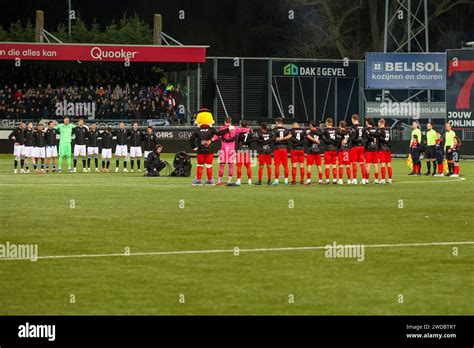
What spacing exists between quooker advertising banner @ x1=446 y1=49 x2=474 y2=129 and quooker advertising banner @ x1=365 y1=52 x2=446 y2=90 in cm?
670

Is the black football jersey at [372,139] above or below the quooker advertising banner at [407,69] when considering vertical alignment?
below

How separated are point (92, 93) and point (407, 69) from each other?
18.8 metres

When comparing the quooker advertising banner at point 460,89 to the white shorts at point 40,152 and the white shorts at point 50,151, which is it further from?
the white shorts at point 40,152

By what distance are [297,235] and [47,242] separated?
466 centimetres

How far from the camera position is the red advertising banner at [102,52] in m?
63.9

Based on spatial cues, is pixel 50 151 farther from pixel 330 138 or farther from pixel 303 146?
pixel 330 138

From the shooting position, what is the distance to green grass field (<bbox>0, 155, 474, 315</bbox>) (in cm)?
1362

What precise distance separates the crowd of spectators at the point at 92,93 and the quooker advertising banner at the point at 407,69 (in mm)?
11861

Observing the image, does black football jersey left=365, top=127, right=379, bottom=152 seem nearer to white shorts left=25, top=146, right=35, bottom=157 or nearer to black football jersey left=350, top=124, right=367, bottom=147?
black football jersey left=350, top=124, right=367, bottom=147

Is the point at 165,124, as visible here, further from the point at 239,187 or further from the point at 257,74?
the point at 239,187

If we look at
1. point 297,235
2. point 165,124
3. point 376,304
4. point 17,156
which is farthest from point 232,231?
point 165,124

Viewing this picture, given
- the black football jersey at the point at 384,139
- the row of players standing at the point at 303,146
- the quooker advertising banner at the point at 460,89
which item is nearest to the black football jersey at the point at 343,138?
the row of players standing at the point at 303,146

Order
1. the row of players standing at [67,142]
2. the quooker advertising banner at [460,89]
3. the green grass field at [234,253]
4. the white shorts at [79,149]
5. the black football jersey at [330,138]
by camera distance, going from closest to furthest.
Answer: the green grass field at [234,253] → the black football jersey at [330,138] → the row of players standing at [67,142] → the white shorts at [79,149] → the quooker advertising banner at [460,89]

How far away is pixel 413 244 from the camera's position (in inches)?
768
